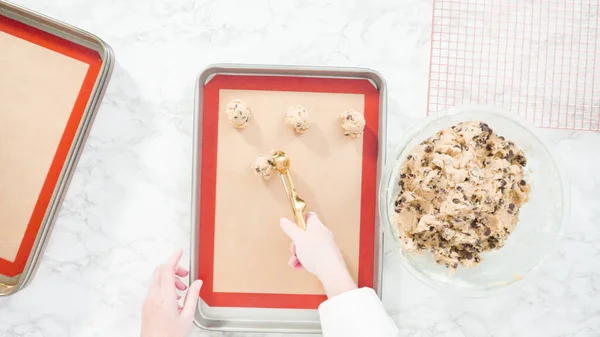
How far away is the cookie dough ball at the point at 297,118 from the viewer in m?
0.87

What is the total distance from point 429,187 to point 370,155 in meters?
0.18

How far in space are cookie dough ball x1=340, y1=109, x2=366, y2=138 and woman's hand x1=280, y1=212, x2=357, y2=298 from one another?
0.62 ft

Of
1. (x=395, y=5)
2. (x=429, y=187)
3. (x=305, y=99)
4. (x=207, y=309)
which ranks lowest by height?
(x=207, y=309)

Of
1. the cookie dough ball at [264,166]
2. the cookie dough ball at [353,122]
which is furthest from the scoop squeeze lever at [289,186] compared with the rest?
the cookie dough ball at [353,122]

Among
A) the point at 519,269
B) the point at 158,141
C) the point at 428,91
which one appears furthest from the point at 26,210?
the point at 519,269

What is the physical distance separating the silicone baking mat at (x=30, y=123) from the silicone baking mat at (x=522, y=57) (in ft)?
2.42

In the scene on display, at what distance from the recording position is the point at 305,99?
91cm

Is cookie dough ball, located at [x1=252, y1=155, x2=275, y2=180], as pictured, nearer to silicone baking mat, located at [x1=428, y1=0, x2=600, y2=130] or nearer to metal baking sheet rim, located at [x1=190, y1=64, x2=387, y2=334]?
metal baking sheet rim, located at [x1=190, y1=64, x2=387, y2=334]

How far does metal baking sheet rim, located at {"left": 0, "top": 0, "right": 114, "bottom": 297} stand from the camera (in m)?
Answer: 0.90

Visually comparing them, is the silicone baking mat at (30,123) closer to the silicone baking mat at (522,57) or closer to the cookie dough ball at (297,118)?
the cookie dough ball at (297,118)

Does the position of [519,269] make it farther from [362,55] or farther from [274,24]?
[274,24]

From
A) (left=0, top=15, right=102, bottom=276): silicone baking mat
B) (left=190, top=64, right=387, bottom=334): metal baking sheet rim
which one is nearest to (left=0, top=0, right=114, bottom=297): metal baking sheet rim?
(left=0, top=15, right=102, bottom=276): silicone baking mat

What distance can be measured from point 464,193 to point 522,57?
0.42 m

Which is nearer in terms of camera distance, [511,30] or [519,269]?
[519,269]
